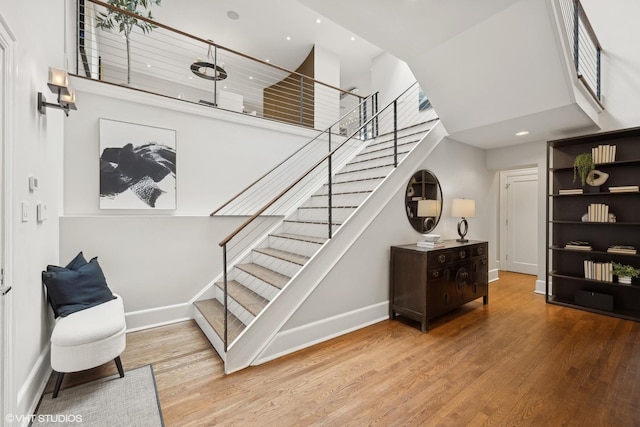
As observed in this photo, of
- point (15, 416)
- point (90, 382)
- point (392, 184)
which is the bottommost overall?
point (90, 382)

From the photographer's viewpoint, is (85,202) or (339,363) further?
(85,202)

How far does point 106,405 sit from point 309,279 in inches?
67.8

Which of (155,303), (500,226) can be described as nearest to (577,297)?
(500,226)

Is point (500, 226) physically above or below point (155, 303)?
above

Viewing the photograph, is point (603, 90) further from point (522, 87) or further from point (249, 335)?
point (249, 335)

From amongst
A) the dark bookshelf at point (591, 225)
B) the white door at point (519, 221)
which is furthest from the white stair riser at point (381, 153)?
the white door at point (519, 221)

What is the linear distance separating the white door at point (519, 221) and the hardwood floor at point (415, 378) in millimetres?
2850

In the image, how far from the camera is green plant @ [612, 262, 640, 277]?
135 inches

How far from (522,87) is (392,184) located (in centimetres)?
169

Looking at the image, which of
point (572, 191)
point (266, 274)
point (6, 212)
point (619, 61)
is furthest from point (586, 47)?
point (6, 212)

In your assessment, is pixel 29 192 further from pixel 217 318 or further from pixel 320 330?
pixel 320 330

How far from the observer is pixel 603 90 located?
3.92 metres

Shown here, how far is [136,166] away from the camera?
3246 mm

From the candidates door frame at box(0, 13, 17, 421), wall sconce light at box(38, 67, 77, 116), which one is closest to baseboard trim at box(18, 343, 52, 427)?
door frame at box(0, 13, 17, 421)
